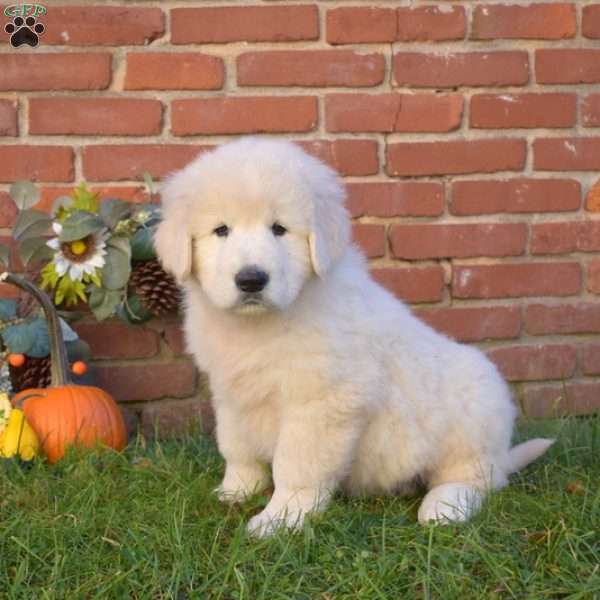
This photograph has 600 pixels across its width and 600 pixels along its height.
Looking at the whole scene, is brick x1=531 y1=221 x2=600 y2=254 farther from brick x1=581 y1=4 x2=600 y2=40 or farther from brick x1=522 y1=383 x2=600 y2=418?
brick x1=581 y1=4 x2=600 y2=40

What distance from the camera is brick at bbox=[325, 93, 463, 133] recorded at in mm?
3730

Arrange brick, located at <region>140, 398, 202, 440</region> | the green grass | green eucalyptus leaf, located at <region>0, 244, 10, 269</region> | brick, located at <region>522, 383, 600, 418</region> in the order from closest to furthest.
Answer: the green grass, green eucalyptus leaf, located at <region>0, 244, 10, 269</region>, brick, located at <region>140, 398, 202, 440</region>, brick, located at <region>522, 383, 600, 418</region>

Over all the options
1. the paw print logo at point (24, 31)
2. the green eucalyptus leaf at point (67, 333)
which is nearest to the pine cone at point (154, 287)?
the green eucalyptus leaf at point (67, 333)

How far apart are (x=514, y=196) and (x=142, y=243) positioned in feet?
5.23

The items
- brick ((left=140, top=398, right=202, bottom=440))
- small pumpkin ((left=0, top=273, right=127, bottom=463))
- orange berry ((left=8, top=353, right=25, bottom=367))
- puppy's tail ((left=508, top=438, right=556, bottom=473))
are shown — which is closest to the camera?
puppy's tail ((left=508, top=438, right=556, bottom=473))

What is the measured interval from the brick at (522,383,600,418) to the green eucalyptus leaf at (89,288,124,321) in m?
1.81

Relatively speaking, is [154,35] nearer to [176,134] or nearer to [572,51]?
[176,134]

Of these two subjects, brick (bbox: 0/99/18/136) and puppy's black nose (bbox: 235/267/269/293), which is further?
brick (bbox: 0/99/18/136)

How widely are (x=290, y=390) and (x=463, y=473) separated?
697mm

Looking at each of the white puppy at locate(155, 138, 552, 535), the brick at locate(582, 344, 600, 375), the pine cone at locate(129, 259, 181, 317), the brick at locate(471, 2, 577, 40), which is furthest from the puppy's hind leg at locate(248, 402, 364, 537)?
the brick at locate(471, 2, 577, 40)

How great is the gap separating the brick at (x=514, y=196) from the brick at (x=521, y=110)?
9.5 inches

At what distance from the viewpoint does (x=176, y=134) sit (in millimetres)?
3693

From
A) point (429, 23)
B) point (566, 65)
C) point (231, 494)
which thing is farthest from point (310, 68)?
point (231, 494)

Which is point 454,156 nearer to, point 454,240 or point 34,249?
point 454,240
